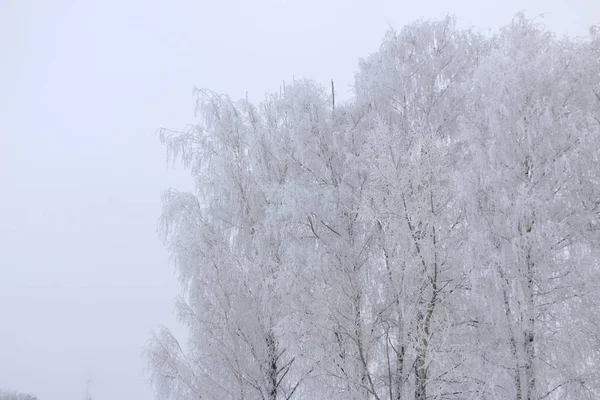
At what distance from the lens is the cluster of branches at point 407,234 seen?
7.52 m

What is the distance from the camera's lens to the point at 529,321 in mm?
7488

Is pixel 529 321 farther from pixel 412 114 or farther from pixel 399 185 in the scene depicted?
pixel 412 114

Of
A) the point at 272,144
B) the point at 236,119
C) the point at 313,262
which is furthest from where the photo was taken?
the point at 236,119

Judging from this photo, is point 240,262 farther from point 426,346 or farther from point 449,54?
point 449,54

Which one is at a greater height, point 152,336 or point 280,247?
point 280,247

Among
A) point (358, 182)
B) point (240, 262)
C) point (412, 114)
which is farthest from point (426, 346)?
point (412, 114)

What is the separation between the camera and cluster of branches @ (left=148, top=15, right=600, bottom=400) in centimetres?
752

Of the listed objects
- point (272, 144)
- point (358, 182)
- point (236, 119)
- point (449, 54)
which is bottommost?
point (358, 182)

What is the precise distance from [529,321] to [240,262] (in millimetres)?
5261

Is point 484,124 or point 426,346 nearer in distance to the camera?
point 426,346

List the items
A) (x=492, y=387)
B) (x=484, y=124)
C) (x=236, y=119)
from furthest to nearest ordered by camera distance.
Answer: (x=236, y=119)
(x=484, y=124)
(x=492, y=387)

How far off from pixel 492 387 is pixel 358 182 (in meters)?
4.19

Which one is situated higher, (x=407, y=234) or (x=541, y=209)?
(x=541, y=209)

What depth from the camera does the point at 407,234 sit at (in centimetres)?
745
